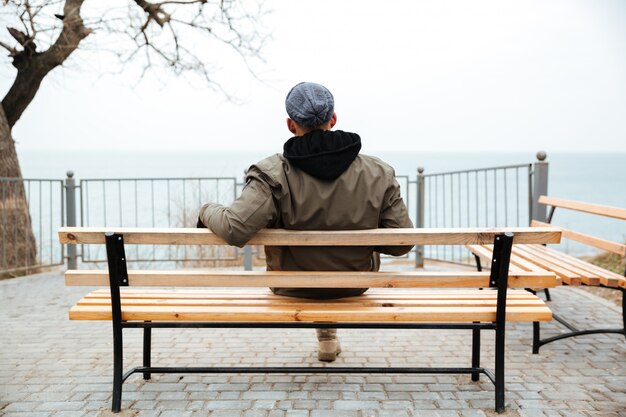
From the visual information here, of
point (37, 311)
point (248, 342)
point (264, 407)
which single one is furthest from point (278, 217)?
point (37, 311)

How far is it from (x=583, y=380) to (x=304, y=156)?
2414 mm

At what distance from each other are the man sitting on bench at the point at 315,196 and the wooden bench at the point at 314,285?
13cm

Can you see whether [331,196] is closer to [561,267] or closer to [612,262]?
[561,267]

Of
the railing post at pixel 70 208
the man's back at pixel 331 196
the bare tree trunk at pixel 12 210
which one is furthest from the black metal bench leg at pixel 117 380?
the bare tree trunk at pixel 12 210

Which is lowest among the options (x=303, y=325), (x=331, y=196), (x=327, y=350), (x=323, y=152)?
(x=327, y=350)

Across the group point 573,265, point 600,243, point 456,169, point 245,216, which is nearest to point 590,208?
point 600,243

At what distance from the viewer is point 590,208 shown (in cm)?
542

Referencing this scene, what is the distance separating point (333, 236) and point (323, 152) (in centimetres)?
44

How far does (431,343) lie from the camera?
16.9 ft

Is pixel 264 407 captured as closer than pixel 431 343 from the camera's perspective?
Yes

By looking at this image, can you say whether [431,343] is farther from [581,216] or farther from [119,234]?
[581,216]

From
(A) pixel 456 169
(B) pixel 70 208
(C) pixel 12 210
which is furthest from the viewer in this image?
(A) pixel 456 169

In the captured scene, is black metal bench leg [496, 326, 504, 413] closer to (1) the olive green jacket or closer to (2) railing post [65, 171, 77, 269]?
(1) the olive green jacket

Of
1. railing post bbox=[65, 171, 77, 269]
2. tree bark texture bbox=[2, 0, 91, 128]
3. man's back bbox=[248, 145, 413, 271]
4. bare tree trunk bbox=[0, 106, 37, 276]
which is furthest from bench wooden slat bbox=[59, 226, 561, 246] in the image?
tree bark texture bbox=[2, 0, 91, 128]
